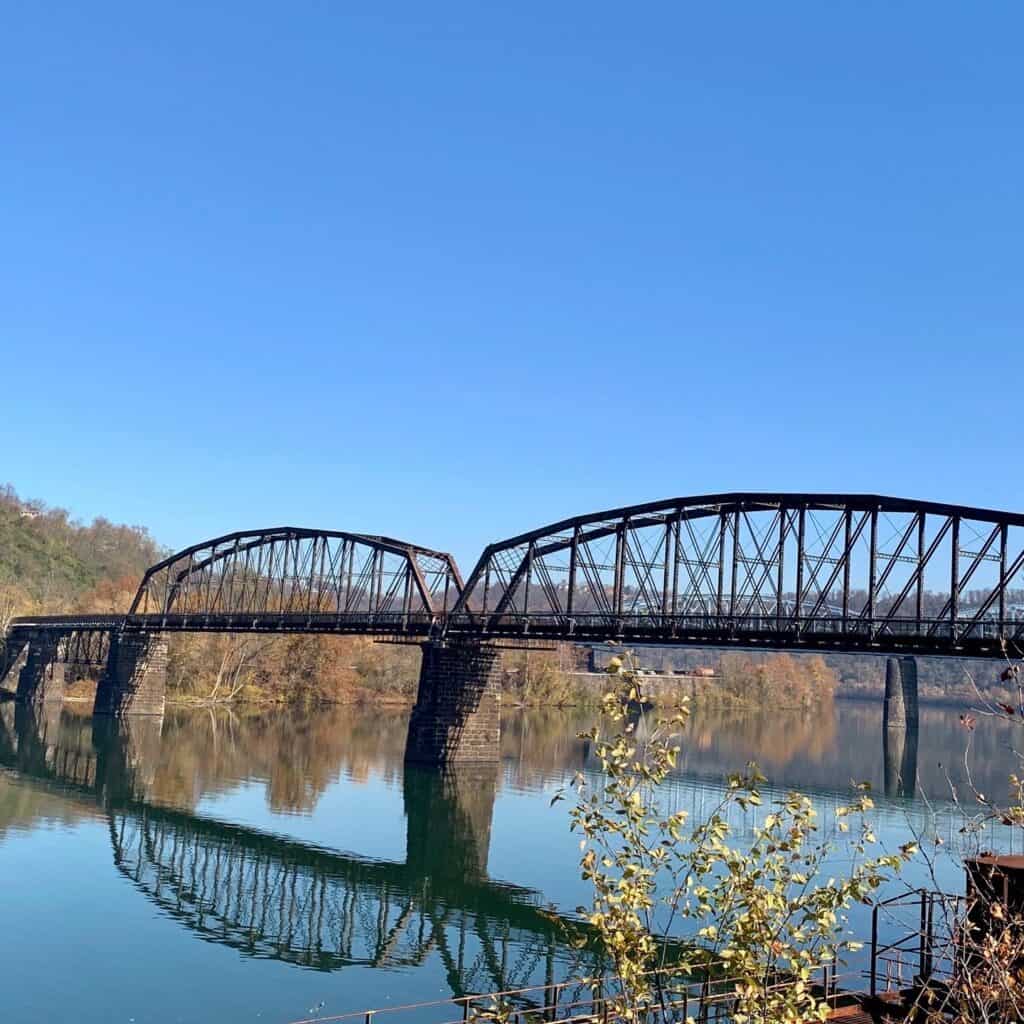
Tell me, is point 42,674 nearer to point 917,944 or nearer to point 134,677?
point 134,677

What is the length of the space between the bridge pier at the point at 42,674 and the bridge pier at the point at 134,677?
6.90 meters

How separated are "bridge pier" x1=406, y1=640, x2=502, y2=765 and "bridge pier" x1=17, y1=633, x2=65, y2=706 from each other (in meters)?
46.9

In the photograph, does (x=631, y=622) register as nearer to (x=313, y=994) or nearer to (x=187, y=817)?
(x=187, y=817)

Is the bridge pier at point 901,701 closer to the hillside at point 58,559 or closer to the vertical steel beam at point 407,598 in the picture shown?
the vertical steel beam at point 407,598

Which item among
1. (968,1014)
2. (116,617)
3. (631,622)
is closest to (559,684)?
(116,617)

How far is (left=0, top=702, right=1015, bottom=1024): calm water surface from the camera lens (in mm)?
26484

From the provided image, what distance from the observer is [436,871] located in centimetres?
4212

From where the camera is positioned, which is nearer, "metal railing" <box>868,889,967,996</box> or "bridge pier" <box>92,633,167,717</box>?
"metal railing" <box>868,889,967,996</box>

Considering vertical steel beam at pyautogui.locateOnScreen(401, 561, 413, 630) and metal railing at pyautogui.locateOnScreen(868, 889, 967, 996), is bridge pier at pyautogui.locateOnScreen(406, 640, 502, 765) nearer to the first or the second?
vertical steel beam at pyautogui.locateOnScreen(401, 561, 413, 630)

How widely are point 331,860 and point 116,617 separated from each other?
71.3 metres

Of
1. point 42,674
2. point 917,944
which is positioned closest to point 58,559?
point 42,674

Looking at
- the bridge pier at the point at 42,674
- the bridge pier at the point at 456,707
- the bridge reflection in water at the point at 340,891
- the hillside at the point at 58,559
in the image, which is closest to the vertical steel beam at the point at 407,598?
the bridge pier at the point at 456,707

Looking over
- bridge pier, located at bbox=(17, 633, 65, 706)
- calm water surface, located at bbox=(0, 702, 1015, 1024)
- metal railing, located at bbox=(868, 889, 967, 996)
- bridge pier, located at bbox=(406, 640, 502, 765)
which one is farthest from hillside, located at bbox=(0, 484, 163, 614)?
metal railing, located at bbox=(868, 889, 967, 996)

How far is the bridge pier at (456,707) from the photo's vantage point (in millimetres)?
72812
